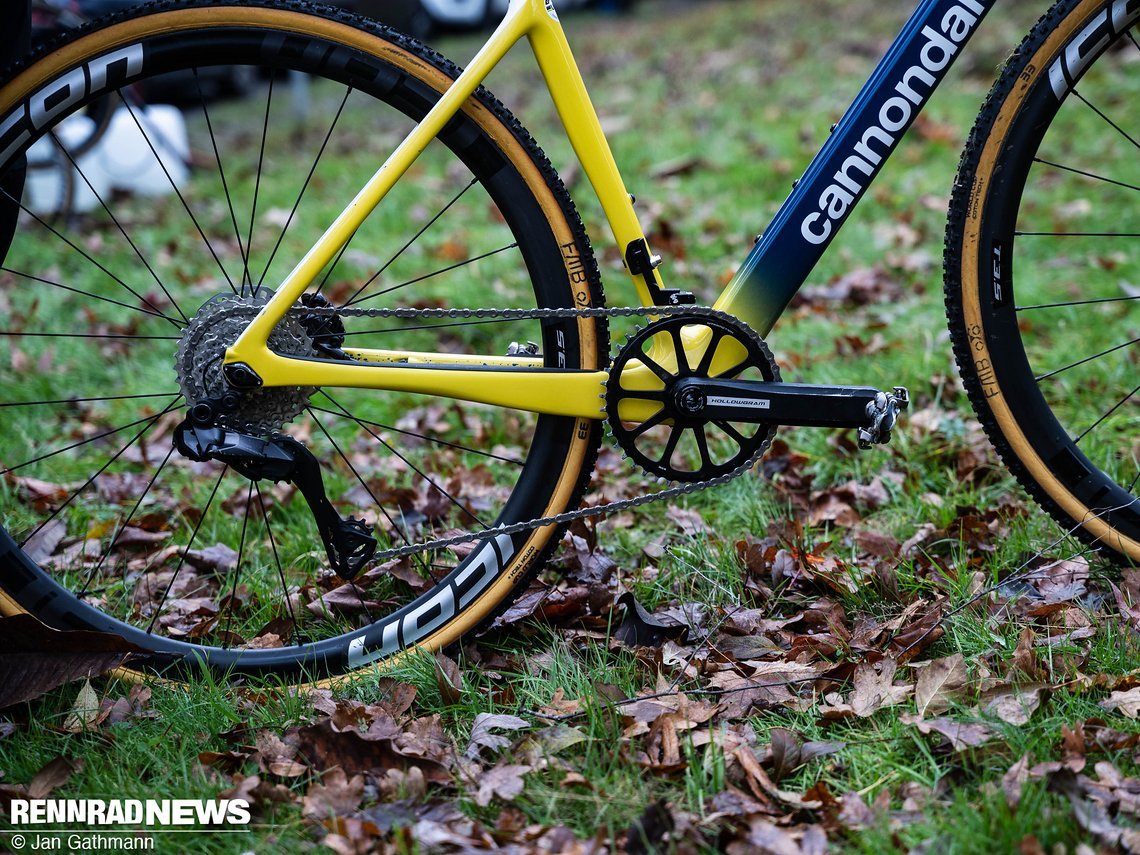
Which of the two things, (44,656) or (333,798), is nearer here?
(333,798)

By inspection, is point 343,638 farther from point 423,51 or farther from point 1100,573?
point 1100,573

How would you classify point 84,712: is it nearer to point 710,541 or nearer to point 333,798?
point 333,798

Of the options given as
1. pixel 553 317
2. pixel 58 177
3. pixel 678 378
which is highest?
pixel 58 177

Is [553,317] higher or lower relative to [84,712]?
higher

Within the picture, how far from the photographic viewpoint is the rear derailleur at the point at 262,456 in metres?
1.92

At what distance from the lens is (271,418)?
6.54 feet

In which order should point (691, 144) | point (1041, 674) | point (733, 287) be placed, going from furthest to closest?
point (691, 144)
point (733, 287)
point (1041, 674)

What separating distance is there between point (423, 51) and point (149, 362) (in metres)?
2.36

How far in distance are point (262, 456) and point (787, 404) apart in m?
1.03

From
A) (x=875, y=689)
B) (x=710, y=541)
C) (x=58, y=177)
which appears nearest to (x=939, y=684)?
(x=875, y=689)

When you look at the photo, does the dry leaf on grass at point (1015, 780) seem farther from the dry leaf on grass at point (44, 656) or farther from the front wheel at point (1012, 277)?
the dry leaf on grass at point (44, 656)

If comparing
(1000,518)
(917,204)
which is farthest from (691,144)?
(1000,518)

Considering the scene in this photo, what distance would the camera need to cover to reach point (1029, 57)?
1.93 metres

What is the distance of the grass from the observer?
1.64 metres
